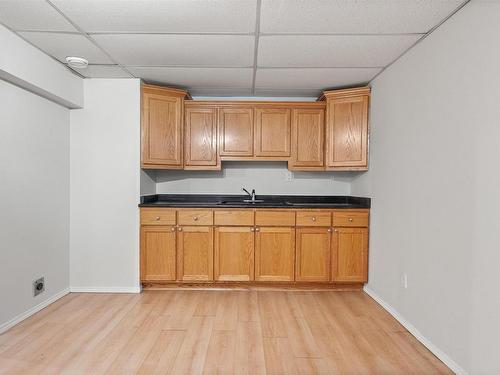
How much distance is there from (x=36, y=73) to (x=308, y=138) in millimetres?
2586

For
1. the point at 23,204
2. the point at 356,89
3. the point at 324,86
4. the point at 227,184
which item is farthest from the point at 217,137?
the point at 23,204

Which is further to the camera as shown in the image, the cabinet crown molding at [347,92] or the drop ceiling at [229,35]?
the cabinet crown molding at [347,92]

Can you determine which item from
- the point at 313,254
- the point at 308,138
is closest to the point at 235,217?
the point at 313,254

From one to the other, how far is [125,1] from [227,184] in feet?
7.67

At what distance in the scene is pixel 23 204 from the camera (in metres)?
2.57

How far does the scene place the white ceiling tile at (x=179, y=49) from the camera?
92.1 inches

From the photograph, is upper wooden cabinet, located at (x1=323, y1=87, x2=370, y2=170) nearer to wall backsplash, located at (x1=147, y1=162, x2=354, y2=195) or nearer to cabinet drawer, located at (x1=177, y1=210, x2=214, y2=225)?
wall backsplash, located at (x1=147, y1=162, x2=354, y2=195)

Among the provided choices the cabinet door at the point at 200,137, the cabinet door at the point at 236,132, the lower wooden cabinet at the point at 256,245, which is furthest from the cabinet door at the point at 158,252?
the cabinet door at the point at 236,132

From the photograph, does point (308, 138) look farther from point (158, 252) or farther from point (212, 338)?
point (212, 338)

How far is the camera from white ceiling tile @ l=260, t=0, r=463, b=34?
190cm

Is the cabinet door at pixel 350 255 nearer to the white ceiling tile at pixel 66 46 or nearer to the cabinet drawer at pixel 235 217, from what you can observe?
the cabinet drawer at pixel 235 217

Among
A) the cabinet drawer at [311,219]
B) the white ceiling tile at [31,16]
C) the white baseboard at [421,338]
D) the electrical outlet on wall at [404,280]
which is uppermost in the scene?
the white ceiling tile at [31,16]

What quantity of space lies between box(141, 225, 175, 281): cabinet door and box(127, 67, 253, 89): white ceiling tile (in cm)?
151

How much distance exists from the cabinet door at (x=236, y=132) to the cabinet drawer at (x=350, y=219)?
1.16m
